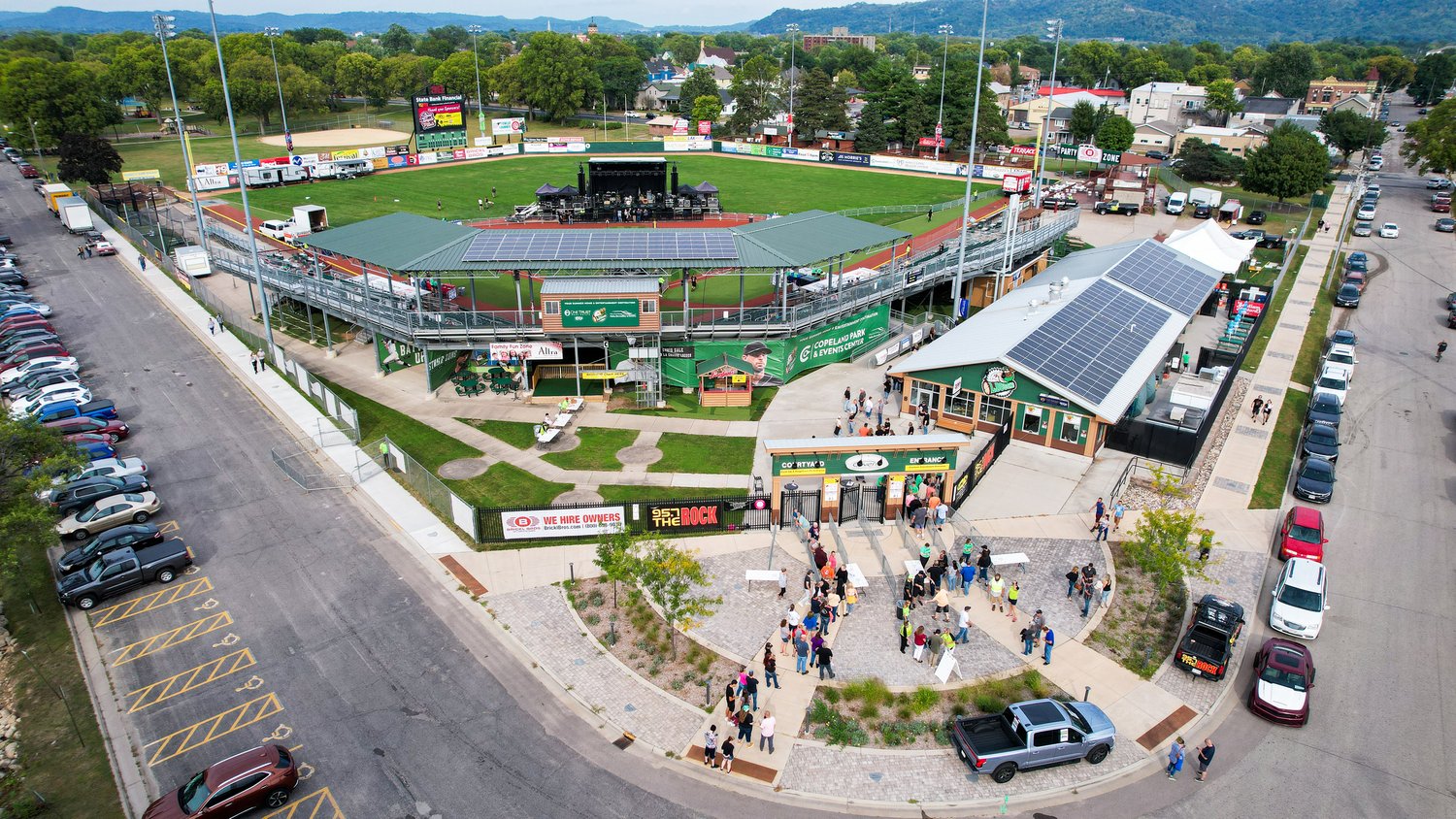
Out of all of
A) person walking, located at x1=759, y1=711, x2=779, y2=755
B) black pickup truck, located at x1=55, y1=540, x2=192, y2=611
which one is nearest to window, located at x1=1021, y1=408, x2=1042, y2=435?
person walking, located at x1=759, y1=711, x2=779, y2=755

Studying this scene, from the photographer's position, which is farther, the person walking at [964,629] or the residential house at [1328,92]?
the residential house at [1328,92]

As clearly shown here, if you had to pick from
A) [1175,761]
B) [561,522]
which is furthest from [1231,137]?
[561,522]

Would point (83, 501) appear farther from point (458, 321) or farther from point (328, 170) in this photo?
point (328, 170)

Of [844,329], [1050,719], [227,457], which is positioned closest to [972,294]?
[844,329]

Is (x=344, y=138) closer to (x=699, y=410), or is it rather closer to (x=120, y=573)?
(x=699, y=410)

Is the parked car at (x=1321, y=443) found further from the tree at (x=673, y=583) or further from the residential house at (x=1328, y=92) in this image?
the residential house at (x=1328, y=92)

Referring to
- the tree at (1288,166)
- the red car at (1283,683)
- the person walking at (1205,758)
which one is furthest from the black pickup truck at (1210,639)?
the tree at (1288,166)

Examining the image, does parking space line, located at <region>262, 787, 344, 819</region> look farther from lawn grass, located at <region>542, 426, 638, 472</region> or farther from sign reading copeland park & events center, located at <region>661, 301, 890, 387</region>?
sign reading copeland park & events center, located at <region>661, 301, 890, 387</region>
